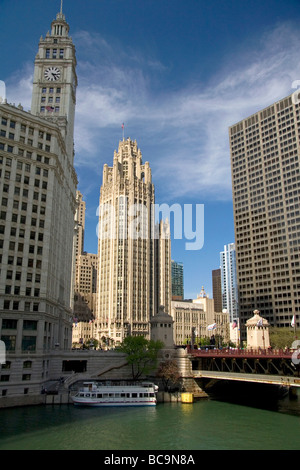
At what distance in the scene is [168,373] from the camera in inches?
3533

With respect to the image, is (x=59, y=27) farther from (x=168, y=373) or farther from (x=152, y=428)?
(x=152, y=428)

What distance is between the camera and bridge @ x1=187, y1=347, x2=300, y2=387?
6625cm

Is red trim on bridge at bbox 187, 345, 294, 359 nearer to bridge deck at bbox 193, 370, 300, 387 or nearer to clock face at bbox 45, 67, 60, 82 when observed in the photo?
bridge deck at bbox 193, 370, 300, 387

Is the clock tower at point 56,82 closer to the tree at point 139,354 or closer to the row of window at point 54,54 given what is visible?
the row of window at point 54,54

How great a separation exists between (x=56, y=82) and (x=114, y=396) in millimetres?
83273

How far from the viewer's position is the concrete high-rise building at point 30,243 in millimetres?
74812

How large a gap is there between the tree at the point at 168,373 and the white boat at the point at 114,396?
9741mm

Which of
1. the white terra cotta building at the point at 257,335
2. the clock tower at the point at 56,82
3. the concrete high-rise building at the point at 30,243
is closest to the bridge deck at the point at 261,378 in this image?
the white terra cotta building at the point at 257,335

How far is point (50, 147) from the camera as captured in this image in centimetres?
8919

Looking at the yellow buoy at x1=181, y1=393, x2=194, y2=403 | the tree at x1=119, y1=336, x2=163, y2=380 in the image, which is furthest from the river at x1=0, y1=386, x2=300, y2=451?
the tree at x1=119, y1=336, x2=163, y2=380

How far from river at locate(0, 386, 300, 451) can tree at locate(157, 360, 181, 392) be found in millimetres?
12237

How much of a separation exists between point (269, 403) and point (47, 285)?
174ft
